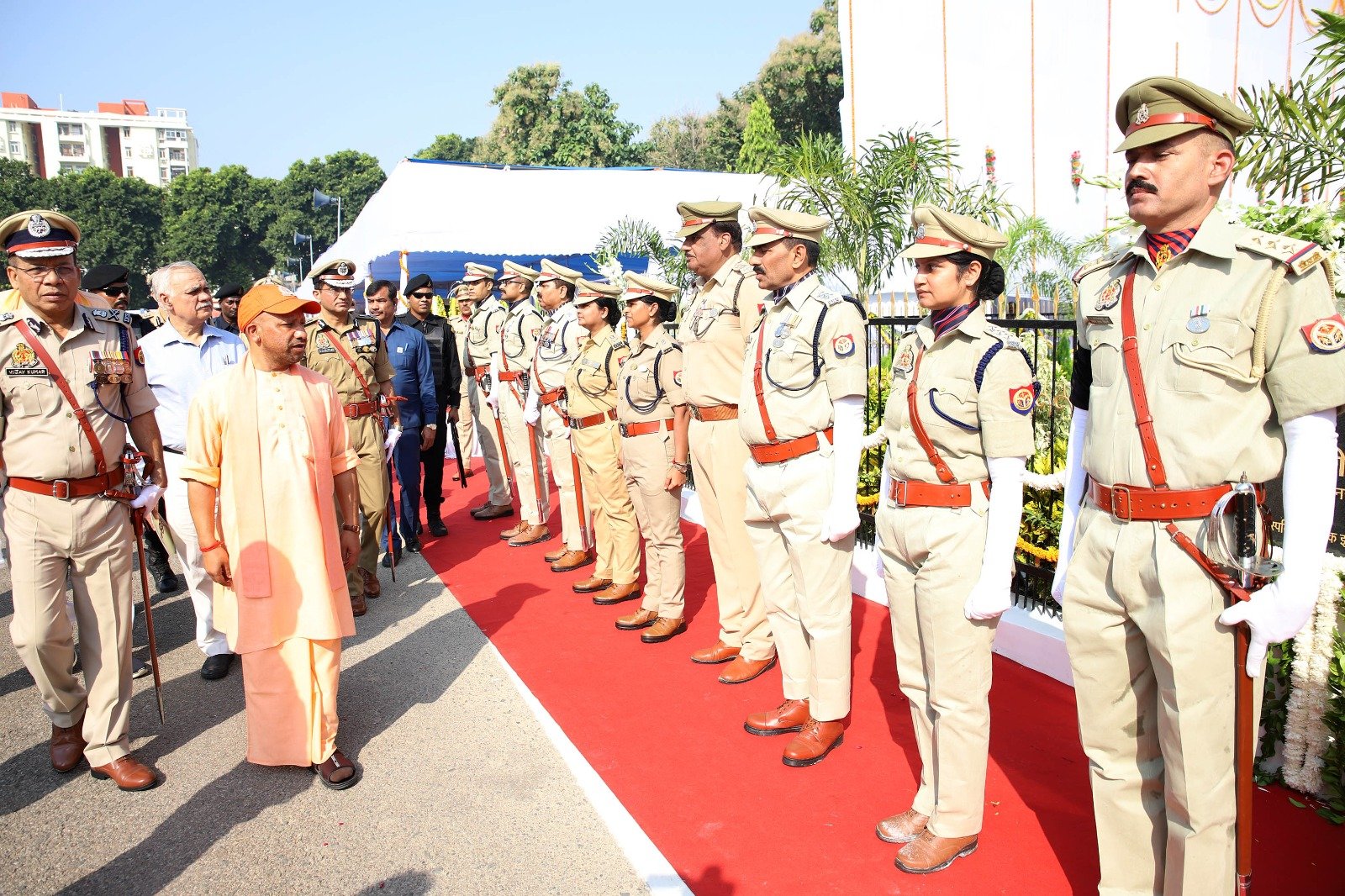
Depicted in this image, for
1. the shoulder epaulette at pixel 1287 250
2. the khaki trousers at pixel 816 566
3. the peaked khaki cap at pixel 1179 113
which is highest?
the peaked khaki cap at pixel 1179 113

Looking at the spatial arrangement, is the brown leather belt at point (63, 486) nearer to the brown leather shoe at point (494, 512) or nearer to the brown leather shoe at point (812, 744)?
the brown leather shoe at point (812, 744)

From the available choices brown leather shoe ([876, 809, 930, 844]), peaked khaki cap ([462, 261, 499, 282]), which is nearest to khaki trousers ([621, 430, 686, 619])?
brown leather shoe ([876, 809, 930, 844])

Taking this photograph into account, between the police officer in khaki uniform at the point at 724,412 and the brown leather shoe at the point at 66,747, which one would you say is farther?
the police officer in khaki uniform at the point at 724,412

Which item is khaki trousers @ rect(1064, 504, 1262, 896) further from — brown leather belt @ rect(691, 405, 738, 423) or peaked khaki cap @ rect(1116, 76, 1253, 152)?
brown leather belt @ rect(691, 405, 738, 423)

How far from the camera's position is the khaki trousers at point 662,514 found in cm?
533

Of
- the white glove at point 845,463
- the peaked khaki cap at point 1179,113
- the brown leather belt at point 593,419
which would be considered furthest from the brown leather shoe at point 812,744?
the brown leather belt at point 593,419

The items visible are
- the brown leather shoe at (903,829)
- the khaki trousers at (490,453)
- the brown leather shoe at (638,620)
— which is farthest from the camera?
the khaki trousers at (490,453)

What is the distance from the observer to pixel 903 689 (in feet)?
10.4

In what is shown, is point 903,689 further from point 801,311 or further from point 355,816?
point 355,816

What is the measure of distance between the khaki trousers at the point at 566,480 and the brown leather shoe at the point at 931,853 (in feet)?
13.7

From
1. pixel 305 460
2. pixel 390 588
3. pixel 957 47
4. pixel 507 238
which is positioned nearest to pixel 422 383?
pixel 390 588

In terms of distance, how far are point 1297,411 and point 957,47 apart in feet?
44.1

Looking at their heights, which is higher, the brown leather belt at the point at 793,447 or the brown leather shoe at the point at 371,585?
the brown leather belt at the point at 793,447

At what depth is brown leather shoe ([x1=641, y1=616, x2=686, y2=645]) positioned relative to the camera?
524cm
